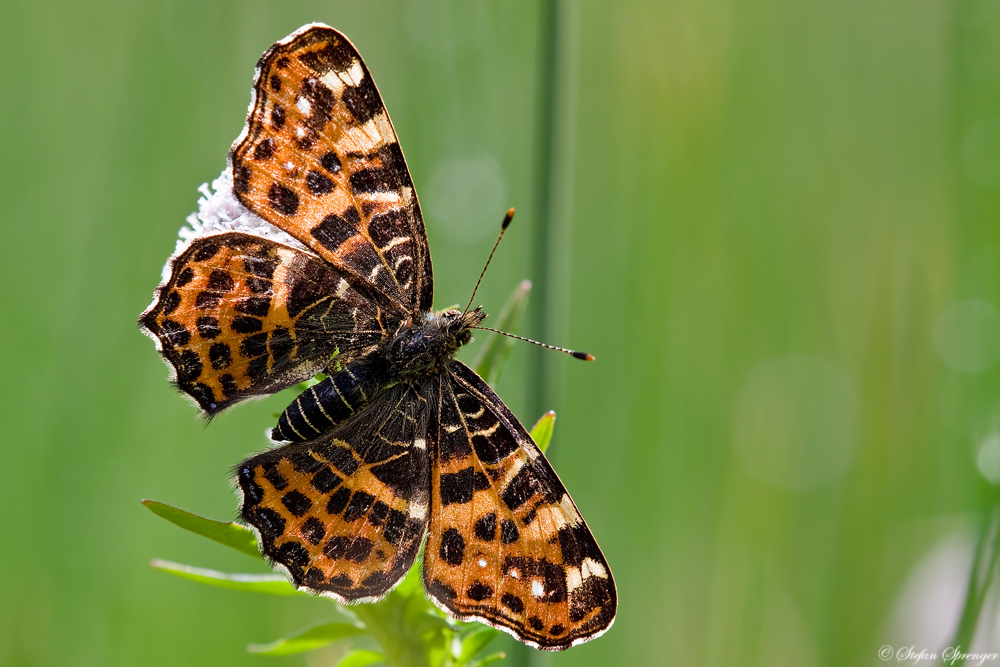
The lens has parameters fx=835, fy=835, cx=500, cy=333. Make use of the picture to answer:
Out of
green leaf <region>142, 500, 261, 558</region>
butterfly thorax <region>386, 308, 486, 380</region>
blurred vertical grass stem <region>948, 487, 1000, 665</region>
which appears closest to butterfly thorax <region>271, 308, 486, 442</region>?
butterfly thorax <region>386, 308, 486, 380</region>

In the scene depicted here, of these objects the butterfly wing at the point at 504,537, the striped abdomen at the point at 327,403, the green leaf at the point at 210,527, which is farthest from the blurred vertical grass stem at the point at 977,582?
the green leaf at the point at 210,527

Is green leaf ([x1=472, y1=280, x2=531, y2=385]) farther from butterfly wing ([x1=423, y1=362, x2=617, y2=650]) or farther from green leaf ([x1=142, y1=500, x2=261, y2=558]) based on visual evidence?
green leaf ([x1=142, y1=500, x2=261, y2=558])

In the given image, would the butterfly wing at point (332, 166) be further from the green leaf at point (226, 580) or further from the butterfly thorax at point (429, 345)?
the green leaf at point (226, 580)

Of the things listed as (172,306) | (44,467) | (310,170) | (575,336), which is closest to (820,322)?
(575,336)

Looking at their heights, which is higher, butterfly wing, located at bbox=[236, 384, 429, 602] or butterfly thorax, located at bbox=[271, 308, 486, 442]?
butterfly thorax, located at bbox=[271, 308, 486, 442]

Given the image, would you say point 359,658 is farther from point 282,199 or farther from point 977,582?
point 977,582

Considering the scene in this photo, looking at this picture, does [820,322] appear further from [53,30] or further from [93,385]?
[53,30]
